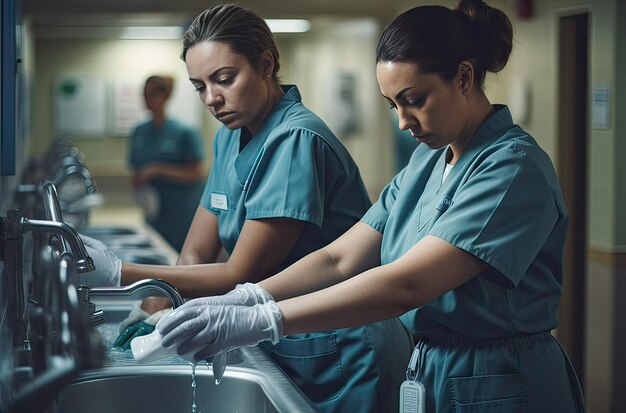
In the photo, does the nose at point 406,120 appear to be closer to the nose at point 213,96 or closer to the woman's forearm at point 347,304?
the woman's forearm at point 347,304

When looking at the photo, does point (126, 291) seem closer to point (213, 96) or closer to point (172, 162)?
point (213, 96)

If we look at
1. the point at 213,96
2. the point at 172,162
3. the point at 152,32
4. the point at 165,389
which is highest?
the point at 152,32

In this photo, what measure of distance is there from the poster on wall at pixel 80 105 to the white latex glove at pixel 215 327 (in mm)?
7631

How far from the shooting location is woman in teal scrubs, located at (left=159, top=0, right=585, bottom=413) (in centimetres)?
124

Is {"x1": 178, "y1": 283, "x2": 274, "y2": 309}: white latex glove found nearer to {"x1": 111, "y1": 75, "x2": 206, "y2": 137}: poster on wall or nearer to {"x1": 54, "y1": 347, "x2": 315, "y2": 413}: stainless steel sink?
{"x1": 54, "y1": 347, "x2": 315, "y2": 413}: stainless steel sink

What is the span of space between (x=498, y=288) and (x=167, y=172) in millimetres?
3349

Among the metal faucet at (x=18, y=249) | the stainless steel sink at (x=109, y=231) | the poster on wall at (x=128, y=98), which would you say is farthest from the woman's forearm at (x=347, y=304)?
the poster on wall at (x=128, y=98)

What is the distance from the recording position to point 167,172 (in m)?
4.53

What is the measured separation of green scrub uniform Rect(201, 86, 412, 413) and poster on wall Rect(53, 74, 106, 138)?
23.3 ft

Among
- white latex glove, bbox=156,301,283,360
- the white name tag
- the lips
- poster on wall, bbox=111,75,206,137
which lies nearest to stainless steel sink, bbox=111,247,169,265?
the white name tag

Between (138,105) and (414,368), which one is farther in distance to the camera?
(138,105)

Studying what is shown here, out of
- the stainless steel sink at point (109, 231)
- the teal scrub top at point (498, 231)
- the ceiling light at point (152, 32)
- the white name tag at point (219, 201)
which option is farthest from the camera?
the ceiling light at point (152, 32)

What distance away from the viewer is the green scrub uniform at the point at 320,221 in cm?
164

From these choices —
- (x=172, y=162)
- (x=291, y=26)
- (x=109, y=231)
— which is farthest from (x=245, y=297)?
(x=291, y=26)
